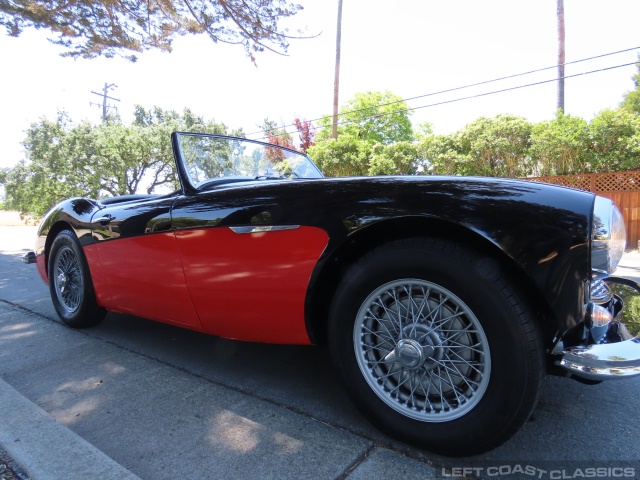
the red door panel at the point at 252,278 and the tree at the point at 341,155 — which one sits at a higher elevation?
the tree at the point at 341,155

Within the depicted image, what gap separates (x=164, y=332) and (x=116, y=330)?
1.50 feet

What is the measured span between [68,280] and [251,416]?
8.09 feet

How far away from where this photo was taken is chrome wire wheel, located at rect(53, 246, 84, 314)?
132 inches

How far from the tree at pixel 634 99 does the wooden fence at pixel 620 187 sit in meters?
25.0

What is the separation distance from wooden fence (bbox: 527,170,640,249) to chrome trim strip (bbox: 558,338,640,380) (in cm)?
993

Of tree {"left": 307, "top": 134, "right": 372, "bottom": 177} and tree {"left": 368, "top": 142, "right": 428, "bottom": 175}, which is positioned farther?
tree {"left": 307, "top": 134, "right": 372, "bottom": 177}

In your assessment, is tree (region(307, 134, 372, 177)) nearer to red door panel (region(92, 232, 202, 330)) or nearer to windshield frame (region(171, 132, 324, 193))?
windshield frame (region(171, 132, 324, 193))

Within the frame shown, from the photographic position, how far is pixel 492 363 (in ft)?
4.65

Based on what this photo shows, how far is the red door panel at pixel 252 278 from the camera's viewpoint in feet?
5.91

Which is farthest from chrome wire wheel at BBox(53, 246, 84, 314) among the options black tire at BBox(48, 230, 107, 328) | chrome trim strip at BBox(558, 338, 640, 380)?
chrome trim strip at BBox(558, 338, 640, 380)

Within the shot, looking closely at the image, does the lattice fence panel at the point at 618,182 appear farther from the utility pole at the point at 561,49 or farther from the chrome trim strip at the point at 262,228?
the chrome trim strip at the point at 262,228

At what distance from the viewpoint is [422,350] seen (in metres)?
1.60

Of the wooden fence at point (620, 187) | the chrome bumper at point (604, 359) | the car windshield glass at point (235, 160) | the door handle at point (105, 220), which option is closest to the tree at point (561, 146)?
the wooden fence at point (620, 187)

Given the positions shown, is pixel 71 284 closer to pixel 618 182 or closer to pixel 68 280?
pixel 68 280
